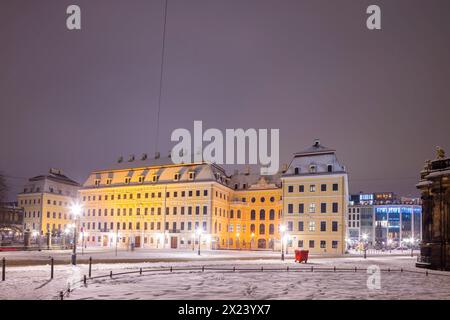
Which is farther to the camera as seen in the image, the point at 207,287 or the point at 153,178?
the point at 153,178

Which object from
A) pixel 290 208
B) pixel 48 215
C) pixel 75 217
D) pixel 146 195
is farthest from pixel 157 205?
pixel 75 217

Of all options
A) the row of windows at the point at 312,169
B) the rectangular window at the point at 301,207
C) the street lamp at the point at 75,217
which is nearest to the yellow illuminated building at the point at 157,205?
the row of windows at the point at 312,169

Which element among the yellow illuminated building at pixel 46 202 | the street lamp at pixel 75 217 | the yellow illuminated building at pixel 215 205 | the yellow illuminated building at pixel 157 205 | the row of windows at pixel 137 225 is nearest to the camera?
the street lamp at pixel 75 217

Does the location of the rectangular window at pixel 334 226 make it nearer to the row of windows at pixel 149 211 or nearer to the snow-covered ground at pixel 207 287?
the row of windows at pixel 149 211

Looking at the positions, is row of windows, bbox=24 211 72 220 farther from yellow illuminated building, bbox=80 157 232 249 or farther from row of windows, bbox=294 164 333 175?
row of windows, bbox=294 164 333 175

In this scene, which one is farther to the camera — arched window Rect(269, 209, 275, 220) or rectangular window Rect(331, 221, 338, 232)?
arched window Rect(269, 209, 275, 220)

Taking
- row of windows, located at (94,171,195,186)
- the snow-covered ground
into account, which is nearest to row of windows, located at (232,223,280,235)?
row of windows, located at (94,171,195,186)

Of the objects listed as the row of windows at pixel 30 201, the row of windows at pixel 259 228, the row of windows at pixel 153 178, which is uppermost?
the row of windows at pixel 153 178

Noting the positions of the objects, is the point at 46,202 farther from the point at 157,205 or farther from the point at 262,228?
the point at 262,228

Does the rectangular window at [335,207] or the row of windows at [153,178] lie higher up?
the row of windows at [153,178]

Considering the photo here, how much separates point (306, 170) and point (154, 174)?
1266 inches
